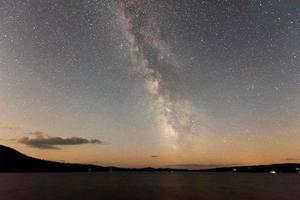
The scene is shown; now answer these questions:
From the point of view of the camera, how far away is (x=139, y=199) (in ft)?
273

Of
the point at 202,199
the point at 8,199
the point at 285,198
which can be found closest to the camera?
A: the point at 8,199

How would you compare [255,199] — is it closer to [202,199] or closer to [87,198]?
[202,199]

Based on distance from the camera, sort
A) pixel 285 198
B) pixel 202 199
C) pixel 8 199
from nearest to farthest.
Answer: pixel 8 199, pixel 202 199, pixel 285 198

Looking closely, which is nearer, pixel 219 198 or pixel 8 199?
pixel 8 199

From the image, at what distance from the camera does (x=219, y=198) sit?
88.1 meters

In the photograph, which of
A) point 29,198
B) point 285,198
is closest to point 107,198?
point 29,198

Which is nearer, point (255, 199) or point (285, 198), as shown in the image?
point (255, 199)

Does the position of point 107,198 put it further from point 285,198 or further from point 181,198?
point 285,198

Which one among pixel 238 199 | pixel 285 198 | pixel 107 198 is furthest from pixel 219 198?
pixel 107 198

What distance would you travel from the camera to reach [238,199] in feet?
279

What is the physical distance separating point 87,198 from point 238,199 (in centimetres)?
3890

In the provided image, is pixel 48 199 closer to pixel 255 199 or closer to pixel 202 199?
pixel 202 199

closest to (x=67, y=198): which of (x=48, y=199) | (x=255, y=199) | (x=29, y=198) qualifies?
(x=48, y=199)

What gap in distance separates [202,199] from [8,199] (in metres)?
48.0
